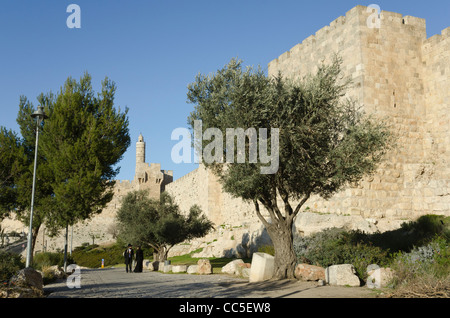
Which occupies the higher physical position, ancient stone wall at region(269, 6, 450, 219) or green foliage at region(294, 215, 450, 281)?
ancient stone wall at region(269, 6, 450, 219)

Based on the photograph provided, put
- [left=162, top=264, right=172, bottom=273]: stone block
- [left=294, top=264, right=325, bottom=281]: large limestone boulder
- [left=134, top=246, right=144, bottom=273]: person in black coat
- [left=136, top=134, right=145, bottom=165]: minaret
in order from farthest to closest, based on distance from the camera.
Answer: [left=136, top=134, right=145, bottom=165]: minaret < [left=134, top=246, right=144, bottom=273]: person in black coat < [left=162, top=264, right=172, bottom=273]: stone block < [left=294, top=264, right=325, bottom=281]: large limestone boulder

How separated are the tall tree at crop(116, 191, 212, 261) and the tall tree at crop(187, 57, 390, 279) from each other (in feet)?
42.3

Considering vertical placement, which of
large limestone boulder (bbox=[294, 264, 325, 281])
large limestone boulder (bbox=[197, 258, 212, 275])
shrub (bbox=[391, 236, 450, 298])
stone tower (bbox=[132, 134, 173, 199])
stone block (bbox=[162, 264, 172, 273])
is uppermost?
stone tower (bbox=[132, 134, 173, 199])

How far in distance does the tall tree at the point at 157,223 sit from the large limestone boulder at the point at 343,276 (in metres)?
14.4

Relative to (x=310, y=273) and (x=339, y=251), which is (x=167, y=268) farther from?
(x=310, y=273)

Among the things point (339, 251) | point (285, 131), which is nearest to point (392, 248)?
point (339, 251)

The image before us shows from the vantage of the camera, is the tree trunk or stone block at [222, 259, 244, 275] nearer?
the tree trunk

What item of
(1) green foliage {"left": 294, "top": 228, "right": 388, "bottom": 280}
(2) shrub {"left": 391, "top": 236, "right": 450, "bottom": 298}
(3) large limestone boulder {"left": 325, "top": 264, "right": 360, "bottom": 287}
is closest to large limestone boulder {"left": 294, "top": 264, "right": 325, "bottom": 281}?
(3) large limestone boulder {"left": 325, "top": 264, "right": 360, "bottom": 287}

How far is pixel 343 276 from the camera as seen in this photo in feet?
34.3

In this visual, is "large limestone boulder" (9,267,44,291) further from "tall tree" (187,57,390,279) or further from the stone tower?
the stone tower

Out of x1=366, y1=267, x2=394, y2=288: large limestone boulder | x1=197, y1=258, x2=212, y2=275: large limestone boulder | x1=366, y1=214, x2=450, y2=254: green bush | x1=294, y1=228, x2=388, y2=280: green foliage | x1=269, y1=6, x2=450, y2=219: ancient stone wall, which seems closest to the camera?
x1=366, y1=267, x2=394, y2=288: large limestone boulder

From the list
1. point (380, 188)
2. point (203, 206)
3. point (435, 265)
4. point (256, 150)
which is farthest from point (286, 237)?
point (203, 206)

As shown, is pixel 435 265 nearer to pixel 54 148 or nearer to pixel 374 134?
pixel 374 134

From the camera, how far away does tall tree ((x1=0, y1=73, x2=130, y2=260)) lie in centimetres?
1572
